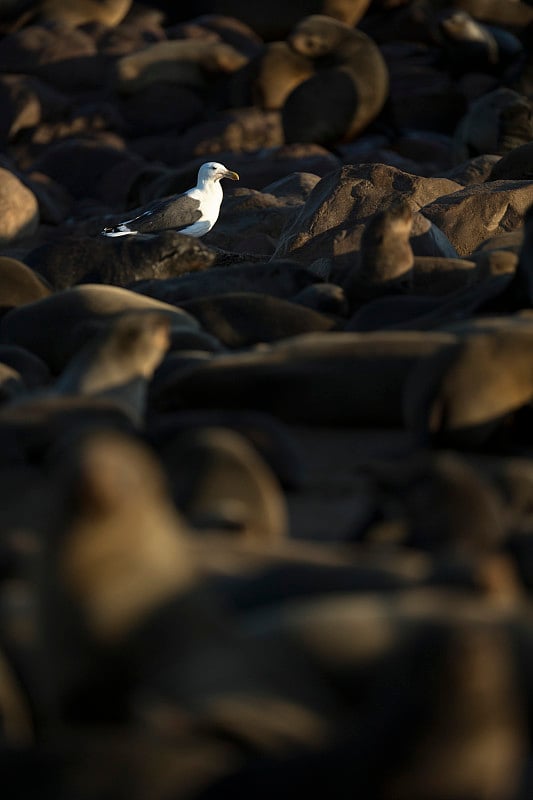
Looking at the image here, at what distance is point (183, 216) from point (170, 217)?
0.13 metres

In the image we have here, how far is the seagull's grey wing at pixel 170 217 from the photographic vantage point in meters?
12.9

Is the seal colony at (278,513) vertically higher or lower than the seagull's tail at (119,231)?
higher

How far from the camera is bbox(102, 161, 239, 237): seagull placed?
12.8 metres

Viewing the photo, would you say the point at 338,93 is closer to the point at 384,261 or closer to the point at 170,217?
the point at 170,217

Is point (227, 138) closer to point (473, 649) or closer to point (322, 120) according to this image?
point (322, 120)

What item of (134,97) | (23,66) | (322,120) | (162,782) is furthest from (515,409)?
(23,66)

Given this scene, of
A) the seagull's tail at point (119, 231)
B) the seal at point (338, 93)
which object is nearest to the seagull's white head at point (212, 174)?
the seagull's tail at point (119, 231)

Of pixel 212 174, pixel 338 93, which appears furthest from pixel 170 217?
pixel 338 93

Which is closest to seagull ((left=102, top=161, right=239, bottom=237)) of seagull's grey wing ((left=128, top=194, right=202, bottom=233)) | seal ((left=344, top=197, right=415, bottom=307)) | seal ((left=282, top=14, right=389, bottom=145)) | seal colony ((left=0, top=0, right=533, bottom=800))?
seagull's grey wing ((left=128, top=194, right=202, bottom=233))

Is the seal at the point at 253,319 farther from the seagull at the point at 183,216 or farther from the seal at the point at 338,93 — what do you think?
the seal at the point at 338,93

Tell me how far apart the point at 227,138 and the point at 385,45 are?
5978mm

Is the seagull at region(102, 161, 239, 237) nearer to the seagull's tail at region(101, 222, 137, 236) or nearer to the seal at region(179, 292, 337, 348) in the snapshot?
the seagull's tail at region(101, 222, 137, 236)

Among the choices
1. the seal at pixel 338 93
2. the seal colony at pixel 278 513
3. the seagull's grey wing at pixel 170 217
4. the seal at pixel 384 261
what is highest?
the seal colony at pixel 278 513

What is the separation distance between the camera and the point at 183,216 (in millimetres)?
12961
